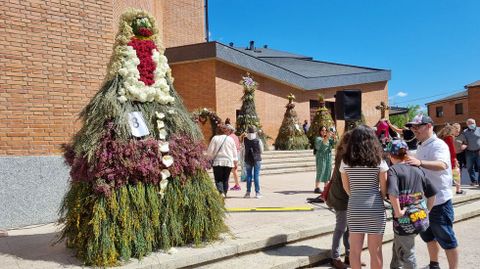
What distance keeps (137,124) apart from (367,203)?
2729mm

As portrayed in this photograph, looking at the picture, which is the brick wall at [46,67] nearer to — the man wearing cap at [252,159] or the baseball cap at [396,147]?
the man wearing cap at [252,159]

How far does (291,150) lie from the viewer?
17906 mm

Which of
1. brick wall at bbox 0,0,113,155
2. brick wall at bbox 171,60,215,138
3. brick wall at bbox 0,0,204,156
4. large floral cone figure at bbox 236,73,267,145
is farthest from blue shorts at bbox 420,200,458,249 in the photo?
brick wall at bbox 171,60,215,138

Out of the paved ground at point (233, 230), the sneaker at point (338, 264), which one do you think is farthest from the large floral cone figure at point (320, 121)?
the sneaker at point (338, 264)

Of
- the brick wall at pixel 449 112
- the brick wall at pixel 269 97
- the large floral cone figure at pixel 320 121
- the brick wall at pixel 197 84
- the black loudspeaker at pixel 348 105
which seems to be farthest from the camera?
the brick wall at pixel 449 112

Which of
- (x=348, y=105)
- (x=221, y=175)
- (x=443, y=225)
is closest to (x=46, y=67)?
(x=221, y=175)

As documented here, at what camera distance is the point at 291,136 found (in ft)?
60.2

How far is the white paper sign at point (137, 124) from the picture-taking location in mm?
4834

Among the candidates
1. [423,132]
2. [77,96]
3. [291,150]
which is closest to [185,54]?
[291,150]

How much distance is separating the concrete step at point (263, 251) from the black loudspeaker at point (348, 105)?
2.42m

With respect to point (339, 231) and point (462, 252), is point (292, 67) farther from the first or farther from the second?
point (339, 231)

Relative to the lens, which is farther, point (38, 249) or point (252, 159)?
point (252, 159)

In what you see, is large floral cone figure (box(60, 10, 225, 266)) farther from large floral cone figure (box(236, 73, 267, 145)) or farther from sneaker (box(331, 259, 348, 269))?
large floral cone figure (box(236, 73, 267, 145))

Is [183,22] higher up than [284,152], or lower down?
higher up
